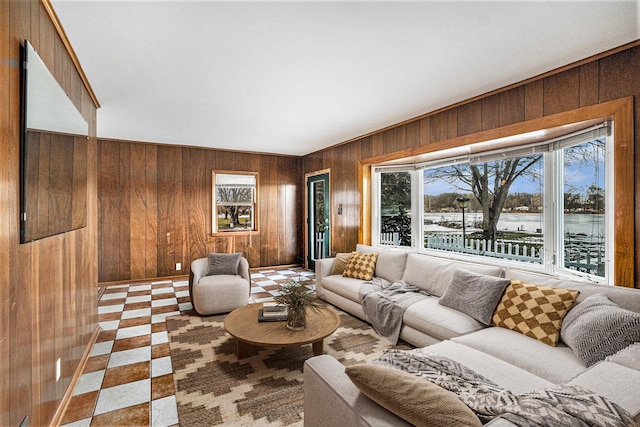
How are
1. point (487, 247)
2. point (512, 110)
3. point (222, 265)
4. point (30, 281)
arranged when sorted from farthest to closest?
1. point (222, 265)
2. point (487, 247)
3. point (512, 110)
4. point (30, 281)

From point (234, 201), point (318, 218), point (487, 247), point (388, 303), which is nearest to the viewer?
point (388, 303)

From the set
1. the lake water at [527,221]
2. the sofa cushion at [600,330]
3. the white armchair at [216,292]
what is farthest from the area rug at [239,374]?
the lake water at [527,221]

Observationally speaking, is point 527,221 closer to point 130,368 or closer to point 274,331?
point 274,331

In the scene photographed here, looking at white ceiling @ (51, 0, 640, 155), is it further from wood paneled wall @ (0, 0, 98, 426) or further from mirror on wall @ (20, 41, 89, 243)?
mirror on wall @ (20, 41, 89, 243)

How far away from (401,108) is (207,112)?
7.81 ft

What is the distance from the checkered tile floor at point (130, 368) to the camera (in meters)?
2.03

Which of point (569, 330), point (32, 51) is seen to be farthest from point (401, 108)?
point (32, 51)

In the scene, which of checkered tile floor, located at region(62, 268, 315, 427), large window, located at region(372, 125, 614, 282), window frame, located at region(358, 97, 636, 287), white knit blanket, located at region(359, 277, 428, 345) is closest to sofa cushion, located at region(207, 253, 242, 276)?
checkered tile floor, located at region(62, 268, 315, 427)

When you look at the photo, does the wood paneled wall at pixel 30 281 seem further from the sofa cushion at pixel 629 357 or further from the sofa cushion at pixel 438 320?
the sofa cushion at pixel 629 357

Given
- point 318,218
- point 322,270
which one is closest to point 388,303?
point 322,270

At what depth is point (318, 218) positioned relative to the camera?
664cm

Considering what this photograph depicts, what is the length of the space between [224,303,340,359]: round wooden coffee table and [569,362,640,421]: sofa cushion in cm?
167

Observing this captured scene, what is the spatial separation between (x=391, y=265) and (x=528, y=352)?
2.05m

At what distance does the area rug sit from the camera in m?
2.03
